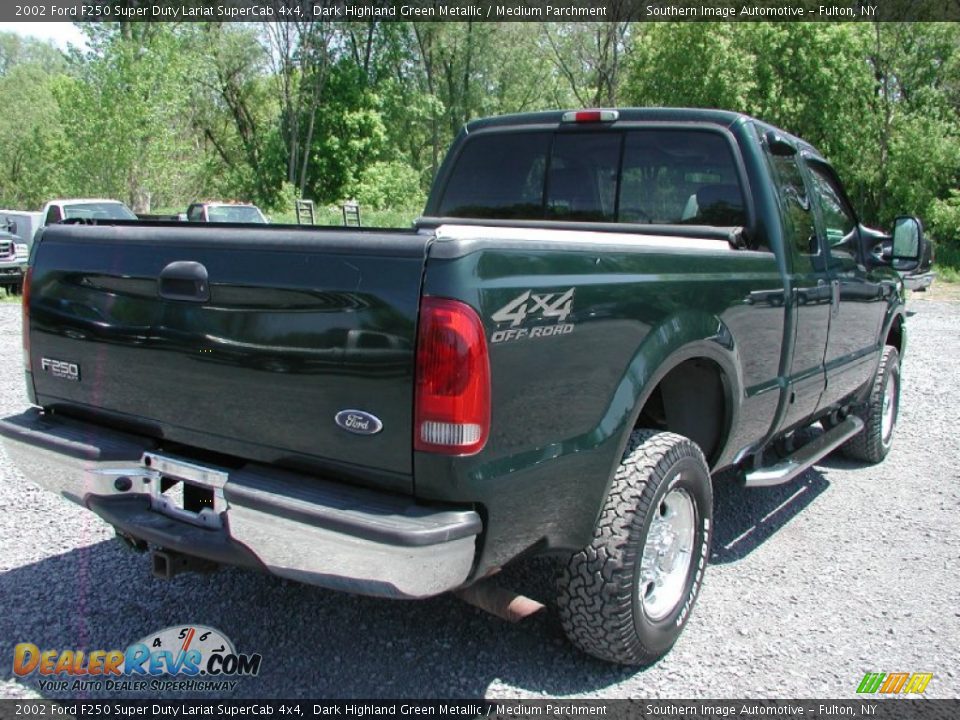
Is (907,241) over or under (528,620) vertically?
over

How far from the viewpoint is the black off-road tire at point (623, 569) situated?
9.00 feet

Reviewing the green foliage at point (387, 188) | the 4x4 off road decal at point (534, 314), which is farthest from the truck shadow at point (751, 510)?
the green foliage at point (387, 188)

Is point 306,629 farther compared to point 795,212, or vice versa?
point 795,212

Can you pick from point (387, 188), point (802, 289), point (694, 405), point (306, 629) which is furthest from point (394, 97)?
point (306, 629)

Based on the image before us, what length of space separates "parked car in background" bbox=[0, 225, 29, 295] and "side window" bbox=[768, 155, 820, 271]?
15389 mm

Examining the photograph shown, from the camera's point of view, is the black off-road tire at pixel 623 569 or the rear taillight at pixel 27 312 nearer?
the black off-road tire at pixel 623 569

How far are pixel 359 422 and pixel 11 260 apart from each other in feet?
53.7

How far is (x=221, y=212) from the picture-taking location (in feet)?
65.3

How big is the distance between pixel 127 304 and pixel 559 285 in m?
1.43

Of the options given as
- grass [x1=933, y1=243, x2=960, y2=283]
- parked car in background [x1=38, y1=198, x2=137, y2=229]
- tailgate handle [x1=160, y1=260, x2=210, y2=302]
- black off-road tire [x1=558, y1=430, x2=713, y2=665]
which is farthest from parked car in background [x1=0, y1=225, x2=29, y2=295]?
grass [x1=933, y1=243, x2=960, y2=283]

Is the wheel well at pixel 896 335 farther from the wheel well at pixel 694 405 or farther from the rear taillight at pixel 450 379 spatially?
the rear taillight at pixel 450 379

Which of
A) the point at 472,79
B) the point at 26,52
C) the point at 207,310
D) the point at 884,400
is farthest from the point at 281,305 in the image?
the point at 26,52

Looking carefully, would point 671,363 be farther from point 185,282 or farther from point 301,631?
point 301,631

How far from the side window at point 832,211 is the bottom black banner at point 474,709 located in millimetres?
2497
